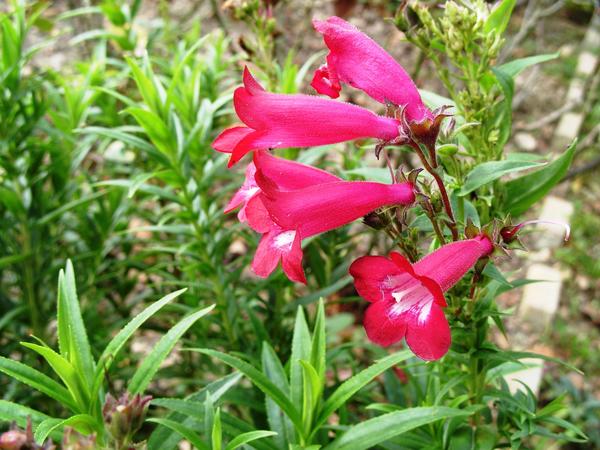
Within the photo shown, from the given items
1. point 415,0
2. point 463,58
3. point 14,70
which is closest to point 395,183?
point 463,58

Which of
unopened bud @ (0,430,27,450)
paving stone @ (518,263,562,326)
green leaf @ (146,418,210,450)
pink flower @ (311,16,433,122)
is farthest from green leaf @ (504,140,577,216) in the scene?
paving stone @ (518,263,562,326)

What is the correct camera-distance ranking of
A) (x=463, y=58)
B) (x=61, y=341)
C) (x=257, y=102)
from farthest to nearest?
(x=463, y=58) < (x=61, y=341) < (x=257, y=102)

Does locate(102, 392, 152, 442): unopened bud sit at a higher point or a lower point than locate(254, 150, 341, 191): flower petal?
lower

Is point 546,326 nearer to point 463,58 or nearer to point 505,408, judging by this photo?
point 505,408

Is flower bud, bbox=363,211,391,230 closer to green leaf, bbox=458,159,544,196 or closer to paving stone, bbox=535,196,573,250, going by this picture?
green leaf, bbox=458,159,544,196

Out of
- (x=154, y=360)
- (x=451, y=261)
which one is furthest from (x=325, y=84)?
(x=154, y=360)

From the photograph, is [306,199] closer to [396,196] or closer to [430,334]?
[396,196]
